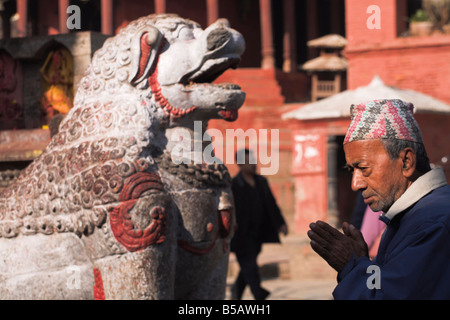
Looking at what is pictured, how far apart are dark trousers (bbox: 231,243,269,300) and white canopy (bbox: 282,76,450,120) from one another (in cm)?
427

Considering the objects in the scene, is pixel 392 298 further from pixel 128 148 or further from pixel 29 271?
pixel 29 271

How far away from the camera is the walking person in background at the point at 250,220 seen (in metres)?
8.30

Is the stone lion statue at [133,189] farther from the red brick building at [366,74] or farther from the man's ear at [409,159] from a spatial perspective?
the red brick building at [366,74]

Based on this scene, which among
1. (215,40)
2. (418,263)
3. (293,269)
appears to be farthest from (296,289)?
(418,263)

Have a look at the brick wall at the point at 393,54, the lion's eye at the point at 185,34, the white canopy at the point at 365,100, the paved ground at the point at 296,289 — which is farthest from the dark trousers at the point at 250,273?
the brick wall at the point at 393,54

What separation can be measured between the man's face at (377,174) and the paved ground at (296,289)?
636 cm

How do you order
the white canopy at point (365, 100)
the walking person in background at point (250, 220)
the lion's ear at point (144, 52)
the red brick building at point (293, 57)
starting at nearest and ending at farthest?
the lion's ear at point (144, 52) < the walking person in background at point (250, 220) < the white canopy at point (365, 100) < the red brick building at point (293, 57)

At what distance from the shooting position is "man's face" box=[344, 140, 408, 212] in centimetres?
264

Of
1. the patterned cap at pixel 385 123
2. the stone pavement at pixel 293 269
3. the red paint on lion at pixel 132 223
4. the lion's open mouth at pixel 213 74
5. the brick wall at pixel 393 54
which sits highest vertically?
the brick wall at pixel 393 54

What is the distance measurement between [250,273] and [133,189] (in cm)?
418

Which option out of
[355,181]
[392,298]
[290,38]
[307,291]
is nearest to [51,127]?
[355,181]

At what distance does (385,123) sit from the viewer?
8.67ft

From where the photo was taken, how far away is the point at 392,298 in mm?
2348

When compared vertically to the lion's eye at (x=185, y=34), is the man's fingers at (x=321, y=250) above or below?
below
